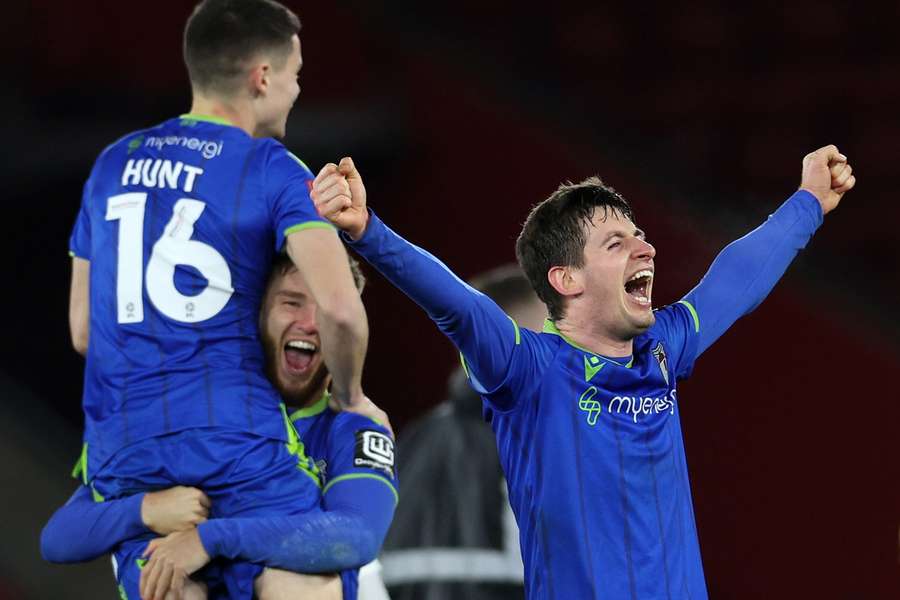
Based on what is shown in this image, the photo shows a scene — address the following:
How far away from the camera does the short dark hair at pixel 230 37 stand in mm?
3525

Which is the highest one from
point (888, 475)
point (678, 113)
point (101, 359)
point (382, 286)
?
point (678, 113)

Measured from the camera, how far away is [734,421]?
661 cm

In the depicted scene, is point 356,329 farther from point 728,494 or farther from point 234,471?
point 728,494

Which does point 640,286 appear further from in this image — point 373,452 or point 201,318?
point 201,318

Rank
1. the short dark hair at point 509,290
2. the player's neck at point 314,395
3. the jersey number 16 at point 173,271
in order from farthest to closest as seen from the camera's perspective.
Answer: the short dark hair at point 509,290 < the player's neck at point 314,395 < the jersey number 16 at point 173,271

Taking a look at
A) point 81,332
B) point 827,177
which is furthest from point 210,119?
point 827,177

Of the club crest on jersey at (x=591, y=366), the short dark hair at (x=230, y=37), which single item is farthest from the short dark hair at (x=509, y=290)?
the club crest on jersey at (x=591, y=366)

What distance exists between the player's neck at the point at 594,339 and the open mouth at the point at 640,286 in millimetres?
99

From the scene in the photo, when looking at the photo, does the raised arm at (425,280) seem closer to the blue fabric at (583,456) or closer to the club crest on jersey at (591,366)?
the blue fabric at (583,456)

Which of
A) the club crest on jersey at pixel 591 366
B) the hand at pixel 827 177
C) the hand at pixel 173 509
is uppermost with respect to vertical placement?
the hand at pixel 827 177

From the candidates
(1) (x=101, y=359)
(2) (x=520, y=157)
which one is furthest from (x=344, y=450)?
(2) (x=520, y=157)

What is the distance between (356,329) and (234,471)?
1.43 feet

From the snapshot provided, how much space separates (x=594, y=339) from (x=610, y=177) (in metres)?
4.20

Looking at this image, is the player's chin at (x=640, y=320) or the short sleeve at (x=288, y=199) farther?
the short sleeve at (x=288, y=199)
